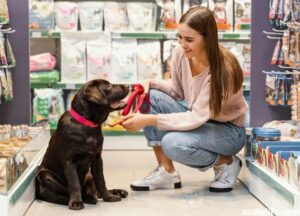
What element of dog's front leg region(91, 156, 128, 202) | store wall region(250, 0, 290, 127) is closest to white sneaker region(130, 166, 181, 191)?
dog's front leg region(91, 156, 128, 202)

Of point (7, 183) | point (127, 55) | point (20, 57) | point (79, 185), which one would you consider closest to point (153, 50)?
point (127, 55)

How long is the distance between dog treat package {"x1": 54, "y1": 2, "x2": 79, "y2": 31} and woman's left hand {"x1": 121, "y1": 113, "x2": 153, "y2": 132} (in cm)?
226

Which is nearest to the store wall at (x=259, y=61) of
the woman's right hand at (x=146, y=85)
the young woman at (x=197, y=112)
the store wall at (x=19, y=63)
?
the young woman at (x=197, y=112)

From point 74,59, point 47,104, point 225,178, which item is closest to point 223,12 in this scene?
point 74,59

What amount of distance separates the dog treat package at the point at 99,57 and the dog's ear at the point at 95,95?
2138mm

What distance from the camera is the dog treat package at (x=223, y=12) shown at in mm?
5098

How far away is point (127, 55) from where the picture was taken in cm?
509

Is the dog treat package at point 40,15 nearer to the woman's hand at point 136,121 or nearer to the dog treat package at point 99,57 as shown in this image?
the dog treat package at point 99,57

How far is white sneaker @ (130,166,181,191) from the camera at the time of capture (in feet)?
11.0

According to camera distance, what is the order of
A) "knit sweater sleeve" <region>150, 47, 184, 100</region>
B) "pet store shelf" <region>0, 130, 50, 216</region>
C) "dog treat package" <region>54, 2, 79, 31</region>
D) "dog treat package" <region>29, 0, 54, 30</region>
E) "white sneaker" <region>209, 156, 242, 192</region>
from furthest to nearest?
"dog treat package" <region>54, 2, 79, 31</region> → "dog treat package" <region>29, 0, 54, 30</region> → "knit sweater sleeve" <region>150, 47, 184, 100</region> → "white sneaker" <region>209, 156, 242, 192</region> → "pet store shelf" <region>0, 130, 50, 216</region>

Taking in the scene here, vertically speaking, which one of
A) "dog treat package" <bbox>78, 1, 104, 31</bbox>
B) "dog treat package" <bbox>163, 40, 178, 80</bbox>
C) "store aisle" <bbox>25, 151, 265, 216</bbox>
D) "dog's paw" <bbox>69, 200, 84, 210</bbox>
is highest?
"dog treat package" <bbox>78, 1, 104, 31</bbox>

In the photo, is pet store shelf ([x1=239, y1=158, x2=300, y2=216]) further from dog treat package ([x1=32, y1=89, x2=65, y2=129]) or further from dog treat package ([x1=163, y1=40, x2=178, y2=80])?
dog treat package ([x1=32, y1=89, x2=65, y2=129])

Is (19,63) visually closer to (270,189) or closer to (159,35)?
(159,35)

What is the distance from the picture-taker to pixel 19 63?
422 cm
